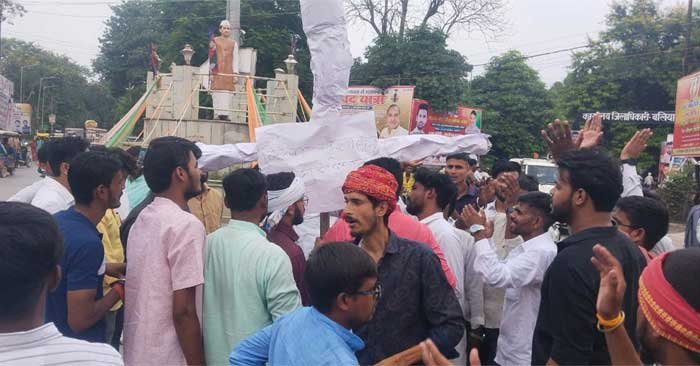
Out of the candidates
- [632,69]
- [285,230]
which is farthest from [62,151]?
[632,69]

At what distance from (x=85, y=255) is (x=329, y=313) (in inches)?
51.1

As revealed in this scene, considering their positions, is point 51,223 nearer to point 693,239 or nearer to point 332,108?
point 332,108

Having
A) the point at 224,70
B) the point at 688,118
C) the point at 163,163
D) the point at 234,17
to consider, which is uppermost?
the point at 234,17

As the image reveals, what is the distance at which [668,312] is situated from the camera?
1718mm

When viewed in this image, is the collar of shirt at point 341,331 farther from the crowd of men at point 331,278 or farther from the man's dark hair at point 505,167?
the man's dark hair at point 505,167

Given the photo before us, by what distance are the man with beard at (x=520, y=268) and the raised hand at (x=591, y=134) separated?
2.11 feet

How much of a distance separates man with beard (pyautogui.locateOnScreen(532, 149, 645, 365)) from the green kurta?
1.14 m

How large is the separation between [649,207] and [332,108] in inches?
79.0

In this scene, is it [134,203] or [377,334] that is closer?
[377,334]

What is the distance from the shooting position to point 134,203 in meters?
5.62

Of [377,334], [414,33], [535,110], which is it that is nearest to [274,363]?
[377,334]

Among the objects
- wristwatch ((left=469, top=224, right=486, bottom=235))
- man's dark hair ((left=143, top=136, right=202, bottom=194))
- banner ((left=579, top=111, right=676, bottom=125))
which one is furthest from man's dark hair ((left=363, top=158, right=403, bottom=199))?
banner ((left=579, top=111, right=676, bottom=125))

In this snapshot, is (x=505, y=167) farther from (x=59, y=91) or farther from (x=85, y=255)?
(x=59, y=91)

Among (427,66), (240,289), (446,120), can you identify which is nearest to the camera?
(240,289)
